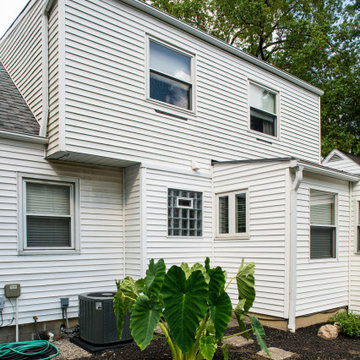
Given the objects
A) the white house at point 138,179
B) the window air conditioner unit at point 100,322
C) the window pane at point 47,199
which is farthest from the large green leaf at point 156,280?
the window pane at point 47,199

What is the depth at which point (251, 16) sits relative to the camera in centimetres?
1797

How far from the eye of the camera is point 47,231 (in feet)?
19.1

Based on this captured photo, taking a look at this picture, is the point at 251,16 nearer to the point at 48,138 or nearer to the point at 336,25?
the point at 336,25

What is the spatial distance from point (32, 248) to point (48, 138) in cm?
172

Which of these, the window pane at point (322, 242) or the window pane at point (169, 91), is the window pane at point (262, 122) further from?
the window pane at point (322, 242)

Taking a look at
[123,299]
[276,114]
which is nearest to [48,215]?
[123,299]

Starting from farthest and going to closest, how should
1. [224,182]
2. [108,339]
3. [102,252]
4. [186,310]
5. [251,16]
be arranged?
[251,16], [224,182], [102,252], [108,339], [186,310]

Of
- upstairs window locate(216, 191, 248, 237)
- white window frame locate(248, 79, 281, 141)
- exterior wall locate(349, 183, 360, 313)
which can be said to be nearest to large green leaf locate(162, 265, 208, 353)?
upstairs window locate(216, 191, 248, 237)

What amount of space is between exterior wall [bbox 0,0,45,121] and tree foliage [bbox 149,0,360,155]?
1252 cm

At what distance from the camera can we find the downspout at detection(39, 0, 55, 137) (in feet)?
19.1

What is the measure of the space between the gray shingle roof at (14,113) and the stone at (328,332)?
18.3 feet

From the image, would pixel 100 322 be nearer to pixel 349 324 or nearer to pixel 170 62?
pixel 349 324

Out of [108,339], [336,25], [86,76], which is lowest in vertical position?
[108,339]

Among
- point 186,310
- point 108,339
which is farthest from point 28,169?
point 186,310
